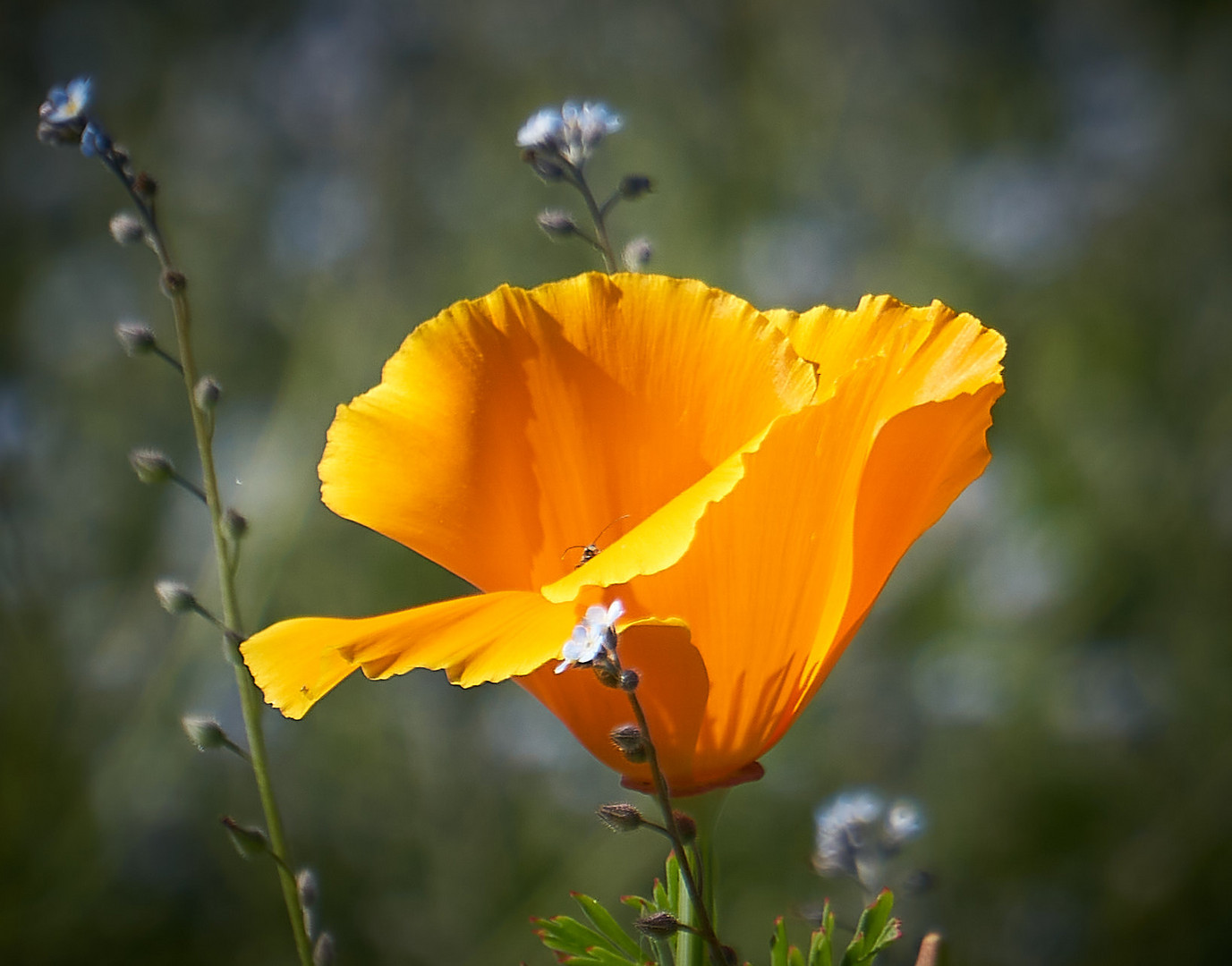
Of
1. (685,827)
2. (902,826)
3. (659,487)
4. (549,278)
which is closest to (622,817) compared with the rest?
(685,827)

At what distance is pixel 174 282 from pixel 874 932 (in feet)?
1.05

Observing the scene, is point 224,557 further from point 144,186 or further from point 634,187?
point 634,187

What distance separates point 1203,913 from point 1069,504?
58 cm

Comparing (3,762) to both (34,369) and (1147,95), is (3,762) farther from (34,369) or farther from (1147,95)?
(1147,95)

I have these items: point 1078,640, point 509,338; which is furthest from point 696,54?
point 509,338

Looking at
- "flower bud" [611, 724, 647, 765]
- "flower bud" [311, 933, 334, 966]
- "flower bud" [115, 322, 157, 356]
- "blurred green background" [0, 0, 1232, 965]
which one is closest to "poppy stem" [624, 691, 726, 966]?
"flower bud" [611, 724, 647, 765]

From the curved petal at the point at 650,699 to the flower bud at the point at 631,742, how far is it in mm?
38

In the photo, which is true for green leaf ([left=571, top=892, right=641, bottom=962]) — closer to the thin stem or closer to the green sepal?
the green sepal

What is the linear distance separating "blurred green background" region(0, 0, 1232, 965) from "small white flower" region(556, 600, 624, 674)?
72 cm

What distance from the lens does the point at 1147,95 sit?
2260 millimetres

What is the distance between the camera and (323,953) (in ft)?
1.25

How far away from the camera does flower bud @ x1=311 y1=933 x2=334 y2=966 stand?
38cm

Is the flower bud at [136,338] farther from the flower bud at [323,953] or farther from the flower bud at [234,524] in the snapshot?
the flower bud at [323,953]

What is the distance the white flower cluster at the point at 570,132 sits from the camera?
0.49m
